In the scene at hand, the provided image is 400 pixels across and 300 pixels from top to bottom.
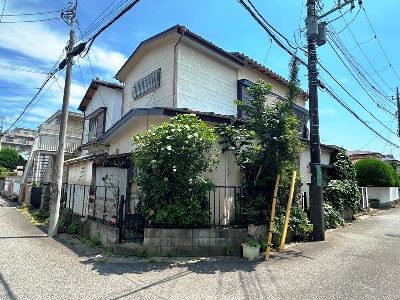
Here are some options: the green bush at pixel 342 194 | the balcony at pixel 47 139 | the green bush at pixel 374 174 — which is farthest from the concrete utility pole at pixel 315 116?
the balcony at pixel 47 139

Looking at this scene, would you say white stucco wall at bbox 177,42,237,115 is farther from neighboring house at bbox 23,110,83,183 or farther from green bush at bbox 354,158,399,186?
neighboring house at bbox 23,110,83,183

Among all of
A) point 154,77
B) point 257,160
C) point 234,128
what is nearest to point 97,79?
point 154,77

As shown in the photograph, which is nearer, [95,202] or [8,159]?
[95,202]

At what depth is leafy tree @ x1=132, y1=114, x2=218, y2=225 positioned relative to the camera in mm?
6750

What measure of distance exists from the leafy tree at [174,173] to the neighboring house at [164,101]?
3.61 ft

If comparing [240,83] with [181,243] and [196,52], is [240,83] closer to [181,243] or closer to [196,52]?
[196,52]

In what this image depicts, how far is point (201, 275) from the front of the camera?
18.1 ft

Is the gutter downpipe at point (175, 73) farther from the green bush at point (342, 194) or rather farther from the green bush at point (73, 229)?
the green bush at point (342, 194)

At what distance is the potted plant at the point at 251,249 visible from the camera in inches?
262

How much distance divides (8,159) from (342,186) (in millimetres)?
47972

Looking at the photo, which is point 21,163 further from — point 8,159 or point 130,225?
point 130,225

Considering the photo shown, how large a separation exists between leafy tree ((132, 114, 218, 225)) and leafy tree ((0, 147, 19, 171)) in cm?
4538

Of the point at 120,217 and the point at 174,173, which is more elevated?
the point at 174,173

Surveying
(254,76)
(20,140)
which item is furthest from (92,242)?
(20,140)
